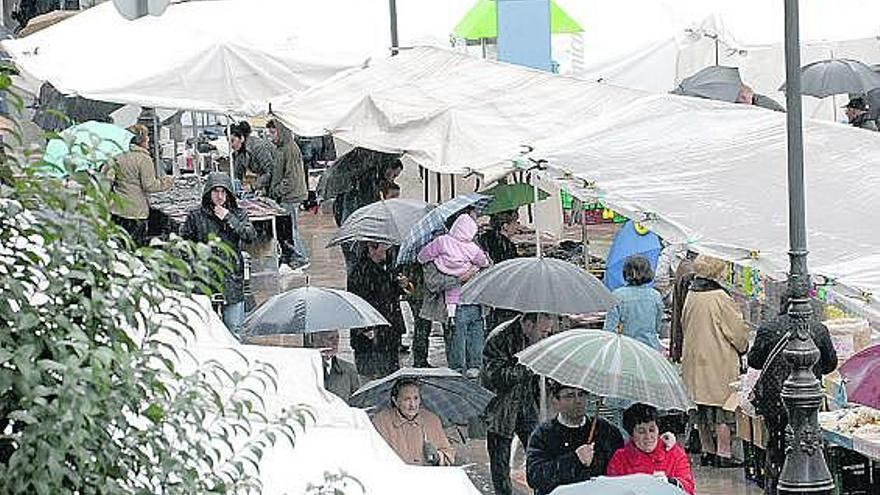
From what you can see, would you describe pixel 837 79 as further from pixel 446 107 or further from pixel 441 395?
pixel 441 395

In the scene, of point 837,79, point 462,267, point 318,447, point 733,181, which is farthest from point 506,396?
point 837,79

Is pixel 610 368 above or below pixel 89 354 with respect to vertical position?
below

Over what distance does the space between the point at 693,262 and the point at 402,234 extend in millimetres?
2541

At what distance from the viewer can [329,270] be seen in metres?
22.3

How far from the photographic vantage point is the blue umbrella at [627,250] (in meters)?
14.9

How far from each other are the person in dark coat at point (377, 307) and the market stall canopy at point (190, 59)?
342cm

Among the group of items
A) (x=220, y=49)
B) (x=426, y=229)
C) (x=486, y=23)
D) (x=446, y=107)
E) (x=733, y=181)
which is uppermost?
(x=486, y=23)

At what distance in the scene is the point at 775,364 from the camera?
1144 centimetres

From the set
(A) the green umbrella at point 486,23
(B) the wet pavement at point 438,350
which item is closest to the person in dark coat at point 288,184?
(B) the wet pavement at point 438,350

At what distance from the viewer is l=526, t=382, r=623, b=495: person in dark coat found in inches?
401

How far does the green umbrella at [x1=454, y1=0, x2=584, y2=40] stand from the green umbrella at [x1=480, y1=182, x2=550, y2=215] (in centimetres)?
557

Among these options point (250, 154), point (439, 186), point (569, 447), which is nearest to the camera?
point (569, 447)

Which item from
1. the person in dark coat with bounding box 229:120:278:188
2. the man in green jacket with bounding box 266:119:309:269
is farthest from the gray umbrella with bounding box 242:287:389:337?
the person in dark coat with bounding box 229:120:278:188

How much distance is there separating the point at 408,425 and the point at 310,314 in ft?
6.13
